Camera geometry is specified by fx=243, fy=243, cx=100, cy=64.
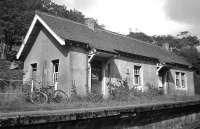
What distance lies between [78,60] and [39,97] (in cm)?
406

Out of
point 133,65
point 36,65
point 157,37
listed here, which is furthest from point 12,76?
point 157,37

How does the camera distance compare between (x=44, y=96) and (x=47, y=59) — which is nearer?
(x=44, y=96)

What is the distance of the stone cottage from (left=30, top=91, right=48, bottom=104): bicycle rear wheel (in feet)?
8.71

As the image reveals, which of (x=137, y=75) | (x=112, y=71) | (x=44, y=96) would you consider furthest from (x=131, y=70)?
(x=44, y=96)

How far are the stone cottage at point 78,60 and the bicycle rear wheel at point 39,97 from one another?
8.71 ft

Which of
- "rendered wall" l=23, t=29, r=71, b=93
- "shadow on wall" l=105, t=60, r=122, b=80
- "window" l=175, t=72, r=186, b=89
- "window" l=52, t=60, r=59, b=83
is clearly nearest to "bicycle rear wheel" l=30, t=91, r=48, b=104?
"rendered wall" l=23, t=29, r=71, b=93

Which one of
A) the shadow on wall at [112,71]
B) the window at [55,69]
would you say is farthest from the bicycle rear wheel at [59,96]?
the shadow on wall at [112,71]

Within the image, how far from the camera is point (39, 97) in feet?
41.0

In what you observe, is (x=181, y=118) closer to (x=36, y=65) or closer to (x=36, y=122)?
(x=36, y=122)

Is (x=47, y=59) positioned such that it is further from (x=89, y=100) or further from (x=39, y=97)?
(x=39, y=97)

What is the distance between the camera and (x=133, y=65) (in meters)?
19.5

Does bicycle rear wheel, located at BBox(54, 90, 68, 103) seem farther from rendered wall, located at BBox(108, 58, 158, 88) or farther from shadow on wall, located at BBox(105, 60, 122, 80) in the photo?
rendered wall, located at BBox(108, 58, 158, 88)

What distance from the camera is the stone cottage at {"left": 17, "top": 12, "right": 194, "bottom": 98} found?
15453mm

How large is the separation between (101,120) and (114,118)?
433 millimetres
